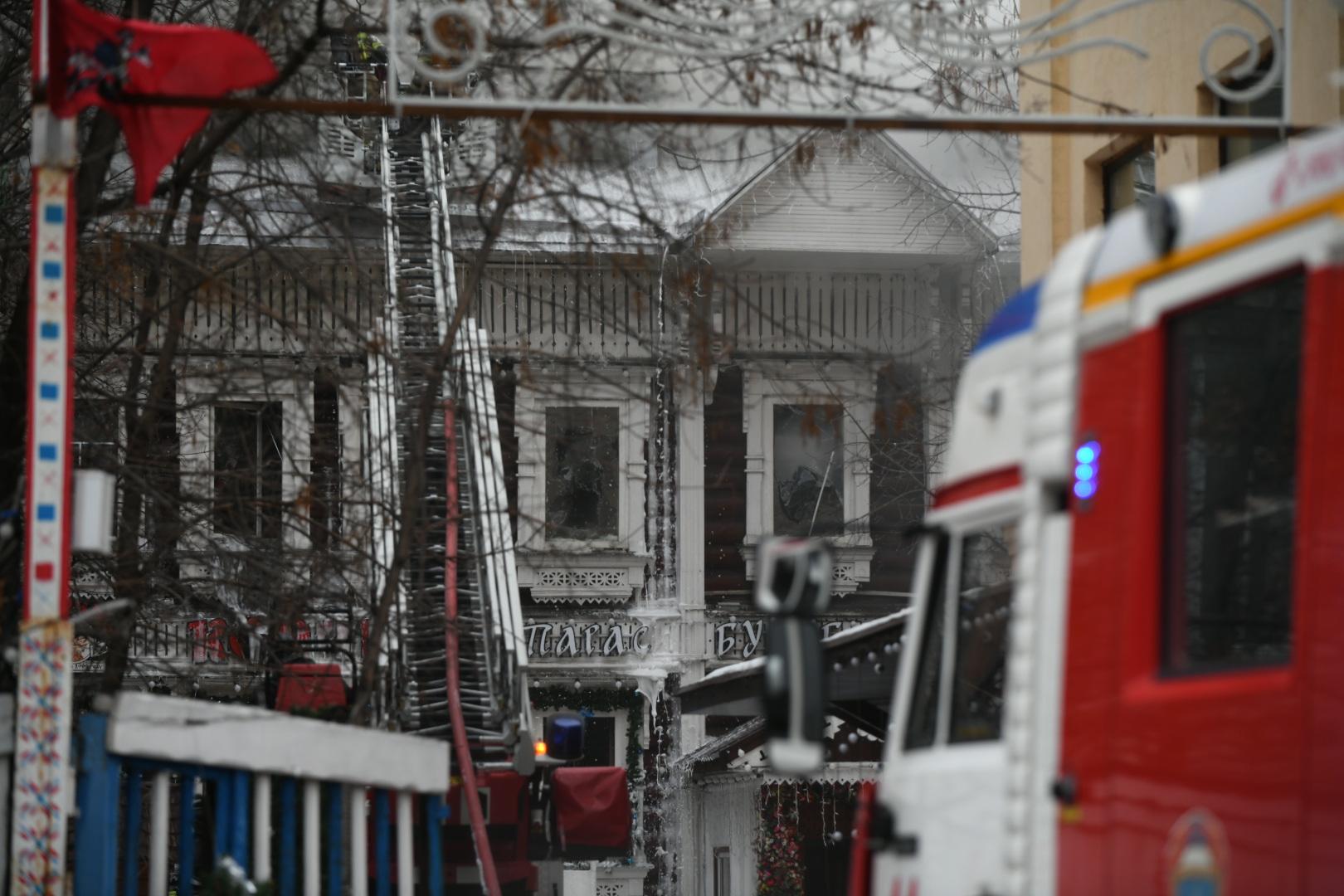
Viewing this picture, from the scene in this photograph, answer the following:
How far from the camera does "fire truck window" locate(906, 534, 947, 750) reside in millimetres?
5250

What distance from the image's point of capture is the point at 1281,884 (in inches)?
134

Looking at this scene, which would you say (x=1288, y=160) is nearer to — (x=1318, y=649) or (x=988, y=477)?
(x=1318, y=649)

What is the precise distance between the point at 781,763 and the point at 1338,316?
1.86 meters

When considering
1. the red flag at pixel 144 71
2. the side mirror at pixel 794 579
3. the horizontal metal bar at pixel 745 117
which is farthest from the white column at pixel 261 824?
the side mirror at pixel 794 579

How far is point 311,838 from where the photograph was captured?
650cm

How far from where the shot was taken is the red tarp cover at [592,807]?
50.8ft

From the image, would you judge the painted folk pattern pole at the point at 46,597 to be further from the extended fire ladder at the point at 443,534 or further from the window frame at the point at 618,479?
the window frame at the point at 618,479

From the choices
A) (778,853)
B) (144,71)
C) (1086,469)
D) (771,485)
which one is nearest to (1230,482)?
(1086,469)

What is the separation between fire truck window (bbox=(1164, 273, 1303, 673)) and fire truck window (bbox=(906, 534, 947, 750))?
4.11 ft

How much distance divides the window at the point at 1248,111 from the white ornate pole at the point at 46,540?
7856 mm

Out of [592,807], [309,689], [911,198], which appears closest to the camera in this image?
[309,689]

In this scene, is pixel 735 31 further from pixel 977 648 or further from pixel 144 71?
pixel 977 648

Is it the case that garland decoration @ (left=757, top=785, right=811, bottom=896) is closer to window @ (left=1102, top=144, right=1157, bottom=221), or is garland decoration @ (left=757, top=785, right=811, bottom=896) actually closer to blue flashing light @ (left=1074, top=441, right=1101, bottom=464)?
window @ (left=1102, top=144, right=1157, bottom=221)

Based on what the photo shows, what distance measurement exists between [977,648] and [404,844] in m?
2.76
